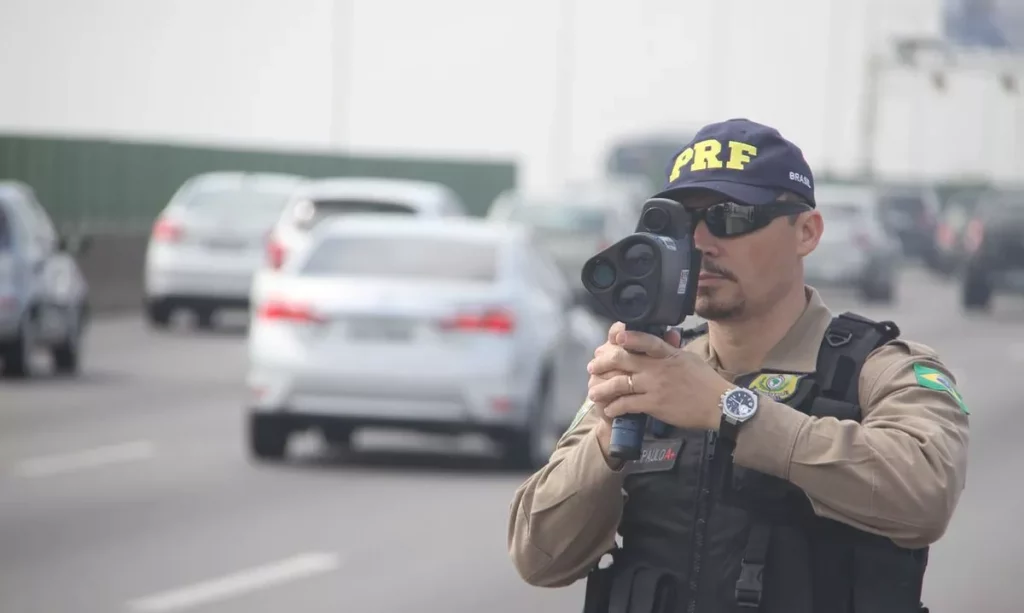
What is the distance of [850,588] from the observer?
12.7ft

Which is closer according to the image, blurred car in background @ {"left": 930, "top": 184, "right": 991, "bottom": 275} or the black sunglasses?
the black sunglasses

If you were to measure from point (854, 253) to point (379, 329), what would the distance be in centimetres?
2135

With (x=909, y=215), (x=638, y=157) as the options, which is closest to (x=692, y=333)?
(x=909, y=215)

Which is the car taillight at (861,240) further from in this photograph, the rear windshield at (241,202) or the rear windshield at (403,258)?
the rear windshield at (403,258)

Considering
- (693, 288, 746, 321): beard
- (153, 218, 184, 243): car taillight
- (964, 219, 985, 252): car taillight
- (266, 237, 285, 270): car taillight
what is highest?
(693, 288, 746, 321): beard

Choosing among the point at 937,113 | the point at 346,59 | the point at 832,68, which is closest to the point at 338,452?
the point at 346,59

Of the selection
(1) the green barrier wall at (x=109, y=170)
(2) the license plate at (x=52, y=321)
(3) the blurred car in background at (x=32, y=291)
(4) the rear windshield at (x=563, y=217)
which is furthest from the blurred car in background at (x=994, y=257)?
(2) the license plate at (x=52, y=321)

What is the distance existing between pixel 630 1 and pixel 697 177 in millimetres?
63819

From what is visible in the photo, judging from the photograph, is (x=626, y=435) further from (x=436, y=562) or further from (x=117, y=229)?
(x=117, y=229)

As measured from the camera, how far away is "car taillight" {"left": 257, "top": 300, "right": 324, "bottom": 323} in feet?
48.2

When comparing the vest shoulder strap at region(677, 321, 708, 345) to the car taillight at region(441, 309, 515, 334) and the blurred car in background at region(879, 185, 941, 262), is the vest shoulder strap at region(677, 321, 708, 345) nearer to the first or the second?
the car taillight at region(441, 309, 515, 334)

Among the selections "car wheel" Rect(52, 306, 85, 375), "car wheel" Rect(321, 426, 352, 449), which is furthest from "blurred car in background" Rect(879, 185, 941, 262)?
"car wheel" Rect(321, 426, 352, 449)

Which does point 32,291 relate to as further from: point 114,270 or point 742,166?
point 742,166

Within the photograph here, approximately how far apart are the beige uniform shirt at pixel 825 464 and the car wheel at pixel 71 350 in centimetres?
1717
